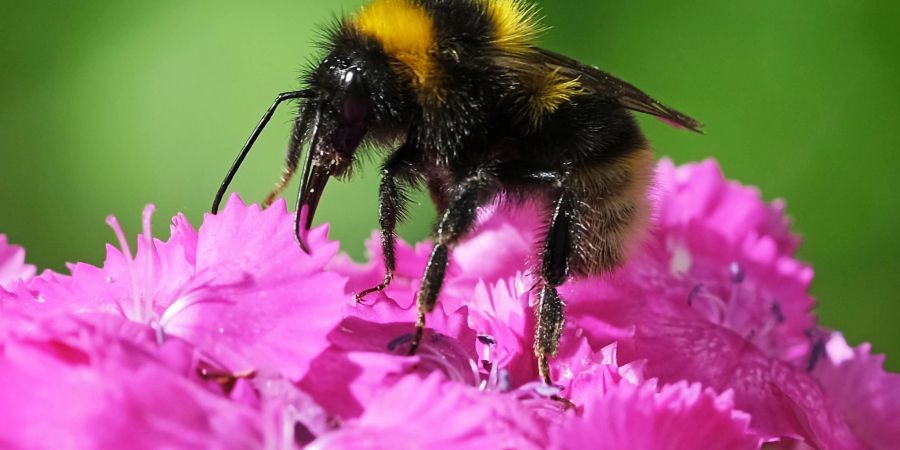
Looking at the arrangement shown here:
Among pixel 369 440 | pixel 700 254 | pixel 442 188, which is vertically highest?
pixel 700 254

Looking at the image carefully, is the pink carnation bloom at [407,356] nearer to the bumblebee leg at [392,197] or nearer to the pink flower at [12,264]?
the pink flower at [12,264]

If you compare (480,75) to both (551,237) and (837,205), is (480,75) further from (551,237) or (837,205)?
(837,205)

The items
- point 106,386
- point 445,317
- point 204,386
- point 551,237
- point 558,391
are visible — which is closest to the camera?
point 106,386

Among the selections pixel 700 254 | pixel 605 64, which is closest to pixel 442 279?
pixel 700 254

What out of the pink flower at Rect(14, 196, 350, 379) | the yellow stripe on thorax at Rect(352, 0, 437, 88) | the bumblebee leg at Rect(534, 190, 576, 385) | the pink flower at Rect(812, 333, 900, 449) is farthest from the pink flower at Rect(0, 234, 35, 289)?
the pink flower at Rect(812, 333, 900, 449)

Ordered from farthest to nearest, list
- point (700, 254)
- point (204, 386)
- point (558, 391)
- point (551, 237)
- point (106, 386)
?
point (700, 254)
point (551, 237)
point (558, 391)
point (204, 386)
point (106, 386)

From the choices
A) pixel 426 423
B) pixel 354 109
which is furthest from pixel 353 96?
pixel 426 423
